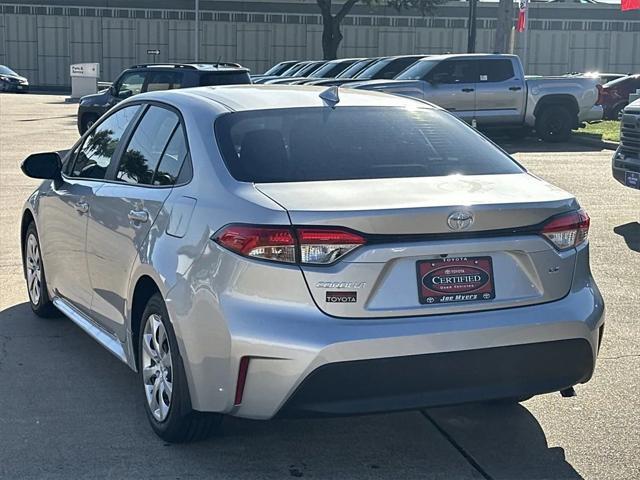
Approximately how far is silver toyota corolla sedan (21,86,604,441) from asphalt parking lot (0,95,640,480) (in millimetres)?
268

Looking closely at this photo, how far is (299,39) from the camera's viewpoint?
56469 mm

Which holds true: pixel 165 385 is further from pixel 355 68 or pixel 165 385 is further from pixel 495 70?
pixel 355 68

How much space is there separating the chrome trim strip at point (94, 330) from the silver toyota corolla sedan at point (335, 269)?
81mm

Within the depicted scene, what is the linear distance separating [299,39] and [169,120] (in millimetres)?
Result: 52710

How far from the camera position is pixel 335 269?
380cm

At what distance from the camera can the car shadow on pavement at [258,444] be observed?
4234 millimetres

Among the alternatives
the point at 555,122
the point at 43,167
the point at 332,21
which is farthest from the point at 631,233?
the point at 332,21

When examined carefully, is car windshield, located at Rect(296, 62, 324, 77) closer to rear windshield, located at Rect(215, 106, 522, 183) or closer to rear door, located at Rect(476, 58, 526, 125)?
rear door, located at Rect(476, 58, 526, 125)

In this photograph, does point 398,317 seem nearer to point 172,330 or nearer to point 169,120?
point 172,330

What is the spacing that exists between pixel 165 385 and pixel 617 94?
2507cm

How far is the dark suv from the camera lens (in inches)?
686

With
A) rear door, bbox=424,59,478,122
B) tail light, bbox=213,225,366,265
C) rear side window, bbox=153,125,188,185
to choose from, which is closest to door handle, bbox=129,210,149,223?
rear side window, bbox=153,125,188,185

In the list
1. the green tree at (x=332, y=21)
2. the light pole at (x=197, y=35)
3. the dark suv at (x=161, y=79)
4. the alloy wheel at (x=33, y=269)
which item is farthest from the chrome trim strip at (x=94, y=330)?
the light pole at (x=197, y=35)

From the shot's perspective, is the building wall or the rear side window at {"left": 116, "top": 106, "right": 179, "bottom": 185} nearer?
the rear side window at {"left": 116, "top": 106, "right": 179, "bottom": 185}
